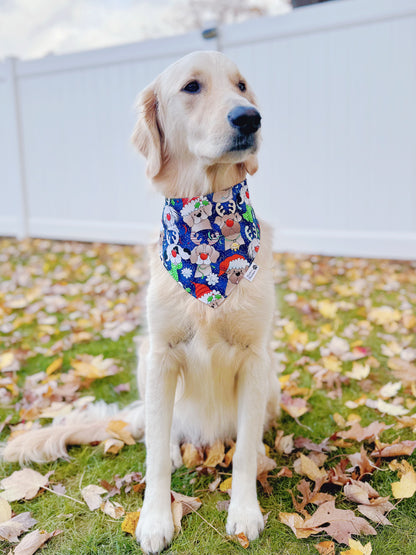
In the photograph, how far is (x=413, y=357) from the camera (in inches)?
113

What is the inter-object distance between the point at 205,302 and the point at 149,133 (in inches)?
27.4

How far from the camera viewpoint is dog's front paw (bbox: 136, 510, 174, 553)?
157cm

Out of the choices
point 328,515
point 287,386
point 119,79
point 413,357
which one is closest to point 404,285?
point 413,357

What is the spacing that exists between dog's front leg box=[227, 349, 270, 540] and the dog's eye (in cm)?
98

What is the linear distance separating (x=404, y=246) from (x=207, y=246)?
126 inches

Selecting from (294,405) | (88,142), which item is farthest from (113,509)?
(88,142)

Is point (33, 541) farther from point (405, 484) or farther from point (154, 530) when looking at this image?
point (405, 484)

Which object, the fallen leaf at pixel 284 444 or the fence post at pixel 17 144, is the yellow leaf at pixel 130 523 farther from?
the fence post at pixel 17 144

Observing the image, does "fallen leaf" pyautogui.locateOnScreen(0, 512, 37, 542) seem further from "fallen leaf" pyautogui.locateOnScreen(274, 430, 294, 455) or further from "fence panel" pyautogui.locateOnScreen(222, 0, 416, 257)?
"fence panel" pyautogui.locateOnScreen(222, 0, 416, 257)

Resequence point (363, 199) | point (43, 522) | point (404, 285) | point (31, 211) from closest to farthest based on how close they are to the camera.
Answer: point (43, 522), point (404, 285), point (363, 199), point (31, 211)

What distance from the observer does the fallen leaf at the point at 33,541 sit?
1561 mm

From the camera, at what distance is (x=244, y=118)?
5.05 feet

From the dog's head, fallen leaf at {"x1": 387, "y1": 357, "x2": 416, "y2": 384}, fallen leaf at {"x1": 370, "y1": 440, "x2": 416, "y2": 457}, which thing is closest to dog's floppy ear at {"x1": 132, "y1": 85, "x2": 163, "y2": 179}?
the dog's head

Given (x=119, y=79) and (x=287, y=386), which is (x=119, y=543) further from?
(x=119, y=79)
